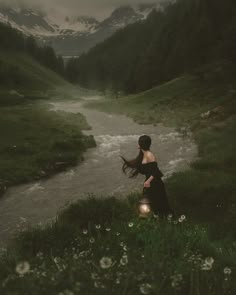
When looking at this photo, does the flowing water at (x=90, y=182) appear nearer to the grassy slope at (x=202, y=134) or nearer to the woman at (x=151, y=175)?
the grassy slope at (x=202, y=134)

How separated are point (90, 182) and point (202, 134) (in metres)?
14.5

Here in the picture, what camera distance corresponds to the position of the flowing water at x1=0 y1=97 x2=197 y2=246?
16.4 m

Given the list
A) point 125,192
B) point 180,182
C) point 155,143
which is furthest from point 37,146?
point 180,182

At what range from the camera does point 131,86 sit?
106 m

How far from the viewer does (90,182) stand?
21.8 m

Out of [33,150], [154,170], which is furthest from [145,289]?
[33,150]

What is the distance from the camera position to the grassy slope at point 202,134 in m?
14.3

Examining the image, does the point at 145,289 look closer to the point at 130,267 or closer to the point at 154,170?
the point at 130,267

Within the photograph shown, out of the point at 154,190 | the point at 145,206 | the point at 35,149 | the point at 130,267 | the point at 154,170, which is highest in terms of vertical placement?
the point at 154,170

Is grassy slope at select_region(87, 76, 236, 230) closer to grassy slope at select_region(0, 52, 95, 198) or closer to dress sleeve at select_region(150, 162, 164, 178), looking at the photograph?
dress sleeve at select_region(150, 162, 164, 178)

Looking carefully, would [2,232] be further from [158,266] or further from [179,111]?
[179,111]

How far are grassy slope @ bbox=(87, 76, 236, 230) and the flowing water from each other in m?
1.77

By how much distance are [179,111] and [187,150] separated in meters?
23.8

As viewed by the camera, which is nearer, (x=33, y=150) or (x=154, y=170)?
(x=154, y=170)
